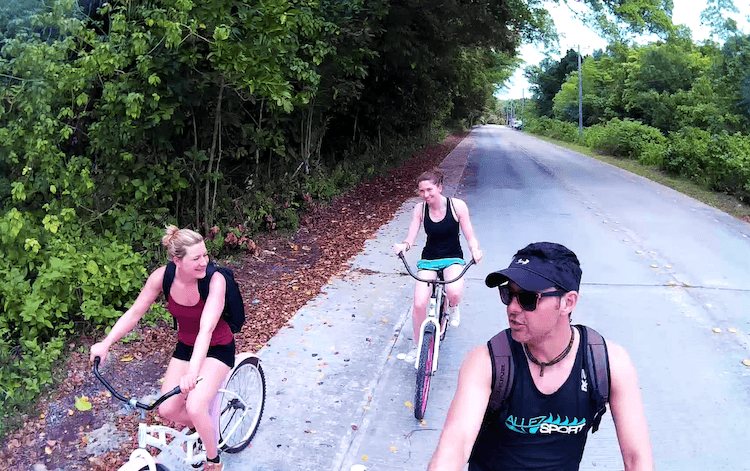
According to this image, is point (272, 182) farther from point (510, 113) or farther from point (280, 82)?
point (510, 113)

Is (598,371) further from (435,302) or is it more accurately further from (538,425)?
(435,302)

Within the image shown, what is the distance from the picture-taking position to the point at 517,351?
6.84ft

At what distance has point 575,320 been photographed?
6.59 m

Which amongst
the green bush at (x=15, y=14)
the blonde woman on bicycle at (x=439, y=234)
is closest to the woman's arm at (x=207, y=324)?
the blonde woman on bicycle at (x=439, y=234)

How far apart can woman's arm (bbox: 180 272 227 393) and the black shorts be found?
104 millimetres

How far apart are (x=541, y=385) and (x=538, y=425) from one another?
0.45 feet

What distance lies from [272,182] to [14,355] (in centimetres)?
696

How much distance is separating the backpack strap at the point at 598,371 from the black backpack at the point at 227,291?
81.5 inches

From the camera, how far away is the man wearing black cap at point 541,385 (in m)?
1.98

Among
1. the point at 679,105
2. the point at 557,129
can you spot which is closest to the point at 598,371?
the point at 679,105

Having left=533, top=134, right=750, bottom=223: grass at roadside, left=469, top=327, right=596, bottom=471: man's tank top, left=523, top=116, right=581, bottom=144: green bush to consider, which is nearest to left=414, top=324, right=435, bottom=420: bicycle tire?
left=469, top=327, right=596, bottom=471: man's tank top

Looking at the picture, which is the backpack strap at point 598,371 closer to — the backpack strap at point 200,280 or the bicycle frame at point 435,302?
the backpack strap at point 200,280

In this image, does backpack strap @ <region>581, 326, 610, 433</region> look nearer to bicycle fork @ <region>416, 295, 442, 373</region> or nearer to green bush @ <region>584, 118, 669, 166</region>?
bicycle fork @ <region>416, 295, 442, 373</region>

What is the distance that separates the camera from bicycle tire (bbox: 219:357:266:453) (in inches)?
158
